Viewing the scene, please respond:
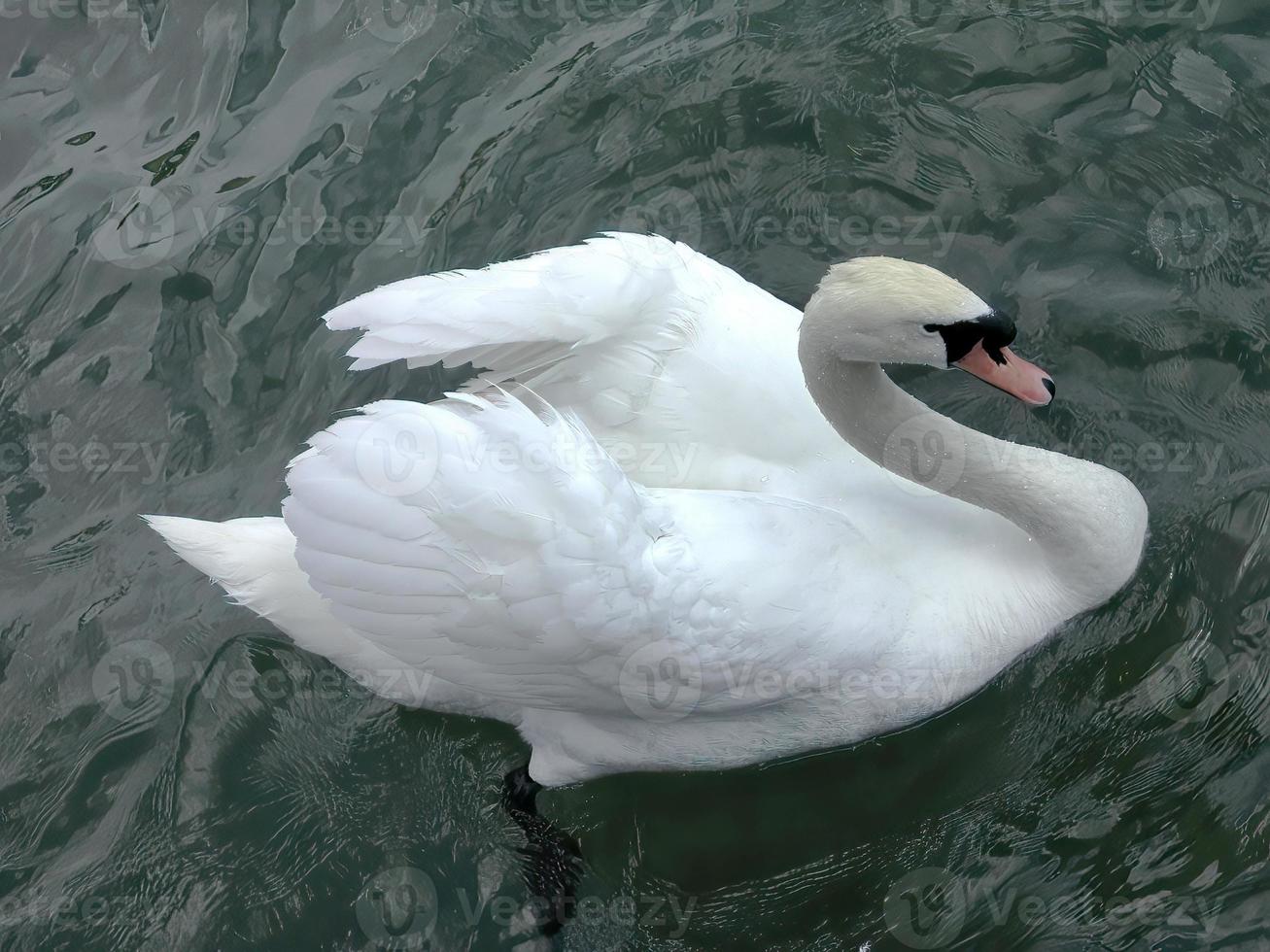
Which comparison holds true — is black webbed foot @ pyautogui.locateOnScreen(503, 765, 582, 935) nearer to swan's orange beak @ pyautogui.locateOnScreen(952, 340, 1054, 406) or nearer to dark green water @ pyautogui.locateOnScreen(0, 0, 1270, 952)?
dark green water @ pyautogui.locateOnScreen(0, 0, 1270, 952)

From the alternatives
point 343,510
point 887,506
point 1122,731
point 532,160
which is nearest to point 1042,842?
point 1122,731

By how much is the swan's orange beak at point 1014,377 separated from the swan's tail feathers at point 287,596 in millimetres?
2292

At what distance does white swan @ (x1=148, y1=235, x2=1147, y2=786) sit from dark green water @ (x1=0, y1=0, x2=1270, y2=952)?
0.40 meters

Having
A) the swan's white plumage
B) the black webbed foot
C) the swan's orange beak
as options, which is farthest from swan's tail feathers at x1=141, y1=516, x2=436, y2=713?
the swan's orange beak

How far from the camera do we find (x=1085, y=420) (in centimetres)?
608

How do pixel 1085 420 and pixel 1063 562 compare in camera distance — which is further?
pixel 1085 420

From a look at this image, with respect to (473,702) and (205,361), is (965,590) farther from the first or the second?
(205,361)

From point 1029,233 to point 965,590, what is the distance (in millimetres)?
2441

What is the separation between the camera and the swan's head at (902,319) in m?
4.29

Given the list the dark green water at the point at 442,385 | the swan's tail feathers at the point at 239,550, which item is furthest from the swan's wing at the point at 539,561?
the swan's tail feathers at the point at 239,550

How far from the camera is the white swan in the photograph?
14.2 feet

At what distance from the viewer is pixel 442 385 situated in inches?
259

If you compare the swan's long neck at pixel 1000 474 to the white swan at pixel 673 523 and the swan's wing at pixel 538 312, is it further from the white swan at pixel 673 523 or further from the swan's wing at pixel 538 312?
the swan's wing at pixel 538 312

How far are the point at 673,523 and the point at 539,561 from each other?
497mm
